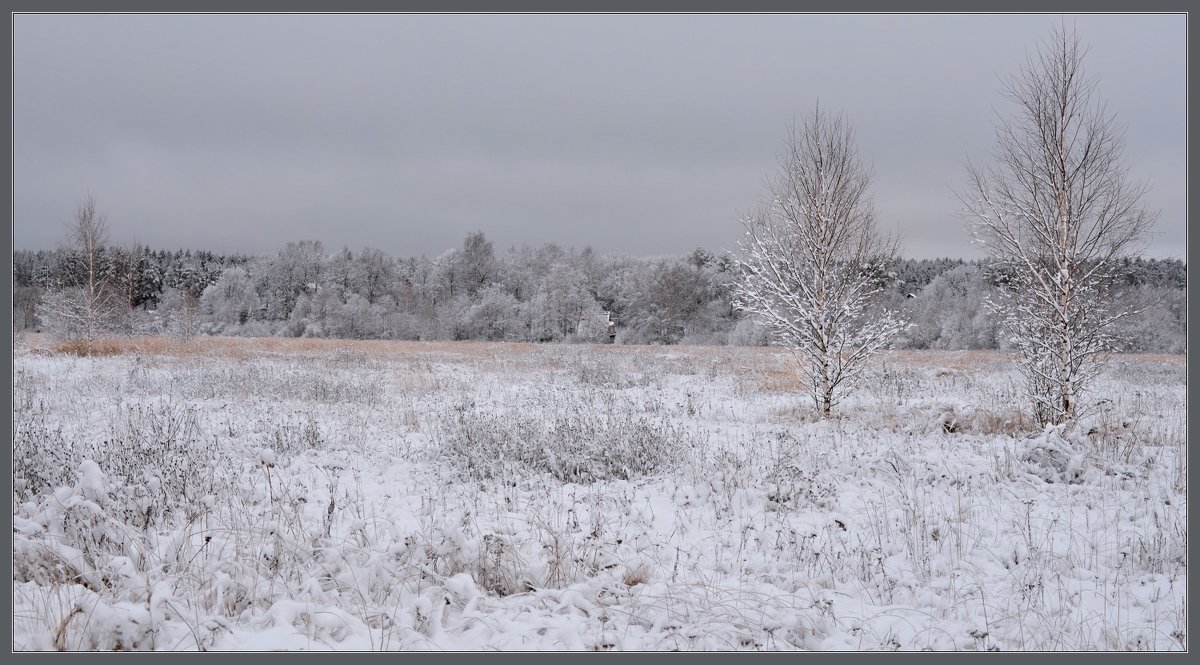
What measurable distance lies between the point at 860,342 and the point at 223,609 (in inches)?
457

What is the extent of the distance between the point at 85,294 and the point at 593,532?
32.3 metres

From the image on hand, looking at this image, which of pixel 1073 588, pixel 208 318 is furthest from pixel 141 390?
pixel 208 318

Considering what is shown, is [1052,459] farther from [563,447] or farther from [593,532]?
[563,447]

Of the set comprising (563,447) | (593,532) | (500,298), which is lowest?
(593,532)

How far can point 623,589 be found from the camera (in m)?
4.26

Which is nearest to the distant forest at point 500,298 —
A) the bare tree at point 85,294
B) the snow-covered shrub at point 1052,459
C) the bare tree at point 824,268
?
the bare tree at point 85,294

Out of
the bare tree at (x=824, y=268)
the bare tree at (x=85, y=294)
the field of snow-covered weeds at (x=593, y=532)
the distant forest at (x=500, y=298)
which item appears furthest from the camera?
the distant forest at (x=500, y=298)

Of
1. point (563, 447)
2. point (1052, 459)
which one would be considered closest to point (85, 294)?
point (563, 447)

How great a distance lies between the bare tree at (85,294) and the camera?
86.2 feet

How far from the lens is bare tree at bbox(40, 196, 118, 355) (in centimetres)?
2627

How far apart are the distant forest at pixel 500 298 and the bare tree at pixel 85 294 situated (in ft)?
30.6

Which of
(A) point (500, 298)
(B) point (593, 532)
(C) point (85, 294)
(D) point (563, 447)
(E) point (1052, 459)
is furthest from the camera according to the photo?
(A) point (500, 298)

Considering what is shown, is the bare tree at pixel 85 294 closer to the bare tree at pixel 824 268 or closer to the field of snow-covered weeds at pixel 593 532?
the field of snow-covered weeds at pixel 593 532

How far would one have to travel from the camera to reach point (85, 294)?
26.6 meters
